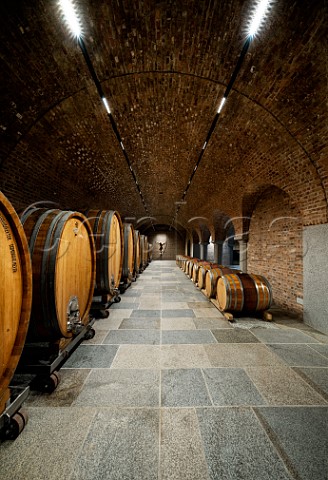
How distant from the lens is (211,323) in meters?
3.77

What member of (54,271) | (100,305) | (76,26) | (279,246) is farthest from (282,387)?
(76,26)

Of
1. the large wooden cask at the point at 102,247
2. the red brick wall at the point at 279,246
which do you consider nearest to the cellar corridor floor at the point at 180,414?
the large wooden cask at the point at 102,247

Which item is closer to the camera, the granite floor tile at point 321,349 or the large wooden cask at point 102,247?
the granite floor tile at point 321,349

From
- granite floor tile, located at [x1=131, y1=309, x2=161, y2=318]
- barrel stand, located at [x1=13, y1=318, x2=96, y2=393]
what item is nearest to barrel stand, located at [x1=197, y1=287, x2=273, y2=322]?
granite floor tile, located at [x1=131, y1=309, x2=161, y2=318]

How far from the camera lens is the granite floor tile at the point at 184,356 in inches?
95.0

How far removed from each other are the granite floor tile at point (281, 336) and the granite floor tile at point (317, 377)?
0.73 m

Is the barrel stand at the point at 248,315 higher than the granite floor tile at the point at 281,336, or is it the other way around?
the barrel stand at the point at 248,315

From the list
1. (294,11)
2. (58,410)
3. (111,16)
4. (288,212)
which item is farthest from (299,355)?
(111,16)

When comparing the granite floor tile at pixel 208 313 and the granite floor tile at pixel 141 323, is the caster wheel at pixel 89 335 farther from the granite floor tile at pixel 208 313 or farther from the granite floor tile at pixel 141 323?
the granite floor tile at pixel 208 313

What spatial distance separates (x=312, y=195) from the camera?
389 cm

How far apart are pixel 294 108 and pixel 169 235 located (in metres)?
22.6

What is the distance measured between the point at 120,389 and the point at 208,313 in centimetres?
275

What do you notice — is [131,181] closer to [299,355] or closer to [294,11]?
[294,11]

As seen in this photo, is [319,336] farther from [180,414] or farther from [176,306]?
[180,414]
